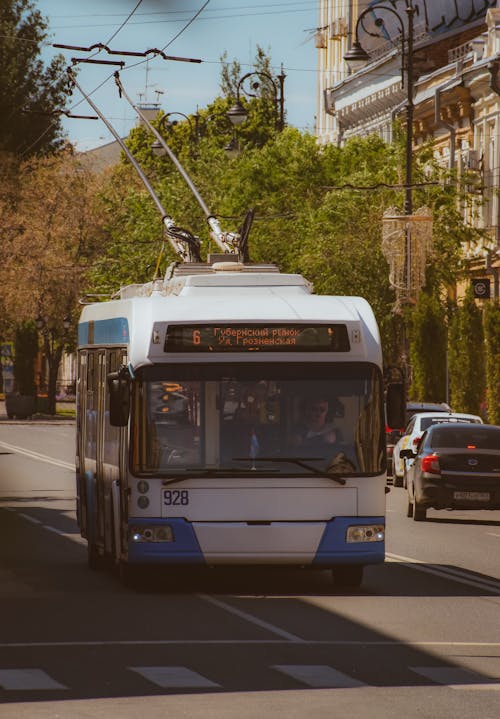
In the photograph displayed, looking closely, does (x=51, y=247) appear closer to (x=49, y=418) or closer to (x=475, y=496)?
(x=49, y=418)

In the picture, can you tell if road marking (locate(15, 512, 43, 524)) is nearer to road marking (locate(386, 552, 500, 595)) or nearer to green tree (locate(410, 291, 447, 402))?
road marking (locate(386, 552, 500, 595))

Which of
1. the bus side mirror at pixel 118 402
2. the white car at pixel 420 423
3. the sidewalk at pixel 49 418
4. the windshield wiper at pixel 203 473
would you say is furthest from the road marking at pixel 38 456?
the windshield wiper at pixel 203 473

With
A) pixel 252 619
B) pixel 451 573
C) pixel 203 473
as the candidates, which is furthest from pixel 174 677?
pixel 451 573

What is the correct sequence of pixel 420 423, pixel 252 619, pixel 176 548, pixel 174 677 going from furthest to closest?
pixel 420 423
pixel 176 548
pixel 252 619
pixel 174 677

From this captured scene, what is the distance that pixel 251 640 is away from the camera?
42.7ft

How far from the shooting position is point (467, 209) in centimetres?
5975

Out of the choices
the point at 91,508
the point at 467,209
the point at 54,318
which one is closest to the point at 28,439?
the point at 467,209

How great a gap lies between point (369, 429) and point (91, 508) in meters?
3.50

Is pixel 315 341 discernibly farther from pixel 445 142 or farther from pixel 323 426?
pixel 445 142

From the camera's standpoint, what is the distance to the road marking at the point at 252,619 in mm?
13248

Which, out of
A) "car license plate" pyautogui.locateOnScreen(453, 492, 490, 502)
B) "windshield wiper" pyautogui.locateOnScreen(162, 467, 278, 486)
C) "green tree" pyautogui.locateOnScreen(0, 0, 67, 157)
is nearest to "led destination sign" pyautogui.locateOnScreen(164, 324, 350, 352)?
"windshield wiper" pyautogui.locateOnScreen(162, 467, 278, 486)

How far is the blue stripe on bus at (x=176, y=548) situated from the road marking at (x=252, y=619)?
1.28ft

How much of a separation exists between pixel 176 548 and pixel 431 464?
1193 centimetres

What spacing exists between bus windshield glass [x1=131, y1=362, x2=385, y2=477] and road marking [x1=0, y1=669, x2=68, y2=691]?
528cm
